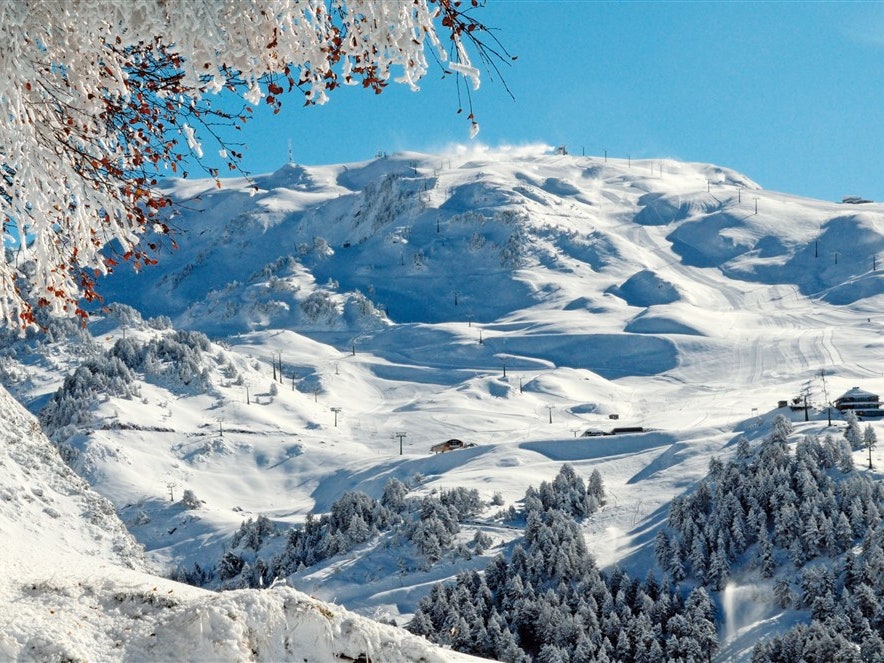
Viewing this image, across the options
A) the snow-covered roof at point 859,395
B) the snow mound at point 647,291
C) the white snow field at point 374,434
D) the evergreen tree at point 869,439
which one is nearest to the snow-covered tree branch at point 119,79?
the white snow field at point 374,434

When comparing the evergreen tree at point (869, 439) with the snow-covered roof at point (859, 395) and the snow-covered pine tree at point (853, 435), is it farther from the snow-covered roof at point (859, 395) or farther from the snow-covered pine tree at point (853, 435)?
the snow-covered roof at point (859, 395)

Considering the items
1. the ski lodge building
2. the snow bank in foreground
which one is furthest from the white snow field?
the ski lodge building

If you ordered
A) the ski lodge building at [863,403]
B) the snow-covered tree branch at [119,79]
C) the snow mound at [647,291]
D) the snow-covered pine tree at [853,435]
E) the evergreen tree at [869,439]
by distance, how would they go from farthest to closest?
1. the snow mound at [647,291]
2. the ski lodge building at [863,403]
3. the snow-covered pine tree at [853,435]
4. the evergreen tree at [869,439]
5. the snow-covered tree branch at [119,79]

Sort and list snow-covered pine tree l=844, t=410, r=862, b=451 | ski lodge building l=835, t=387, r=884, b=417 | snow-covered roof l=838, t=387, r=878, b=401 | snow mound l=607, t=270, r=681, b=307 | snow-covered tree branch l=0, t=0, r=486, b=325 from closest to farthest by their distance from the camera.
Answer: snow-covered tree branch l=0, t=0, r=486, b=325 → snow-covered pine tree l=844, t=410, r=862, b=451 → ski lodge building l=835, t=387, r=884, b=417 → snow-covered roof l=838, t=387, r=878, b=401 → snow mound l=607, t=270, r=681, b=307

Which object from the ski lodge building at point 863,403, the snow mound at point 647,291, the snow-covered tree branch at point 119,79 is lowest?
the snow-covered tree branch at point 119,79

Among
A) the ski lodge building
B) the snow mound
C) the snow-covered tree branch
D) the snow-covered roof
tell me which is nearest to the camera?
the snow-covered tree branch

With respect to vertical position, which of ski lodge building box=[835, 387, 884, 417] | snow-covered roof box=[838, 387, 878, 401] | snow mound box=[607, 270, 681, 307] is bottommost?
ski lodge building box=[835, 387, 884, 417]

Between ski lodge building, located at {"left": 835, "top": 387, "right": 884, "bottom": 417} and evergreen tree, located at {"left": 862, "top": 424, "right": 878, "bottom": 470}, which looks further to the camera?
ski lodge building, located at {"left": 835, "top": 387, "right": 884, "bottom": 417}

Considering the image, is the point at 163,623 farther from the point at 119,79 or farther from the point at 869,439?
the point at 869,439

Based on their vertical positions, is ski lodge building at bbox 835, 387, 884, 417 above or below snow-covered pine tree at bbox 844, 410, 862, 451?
above

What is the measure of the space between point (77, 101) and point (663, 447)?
86.2 meters

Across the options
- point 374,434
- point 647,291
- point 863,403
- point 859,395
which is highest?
point 647,291

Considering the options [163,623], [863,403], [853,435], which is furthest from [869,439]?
[163,623]

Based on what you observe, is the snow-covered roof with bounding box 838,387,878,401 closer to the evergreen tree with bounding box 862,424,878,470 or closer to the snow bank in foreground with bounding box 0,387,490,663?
the evergreen tree with bounding box 862,424,878,470
